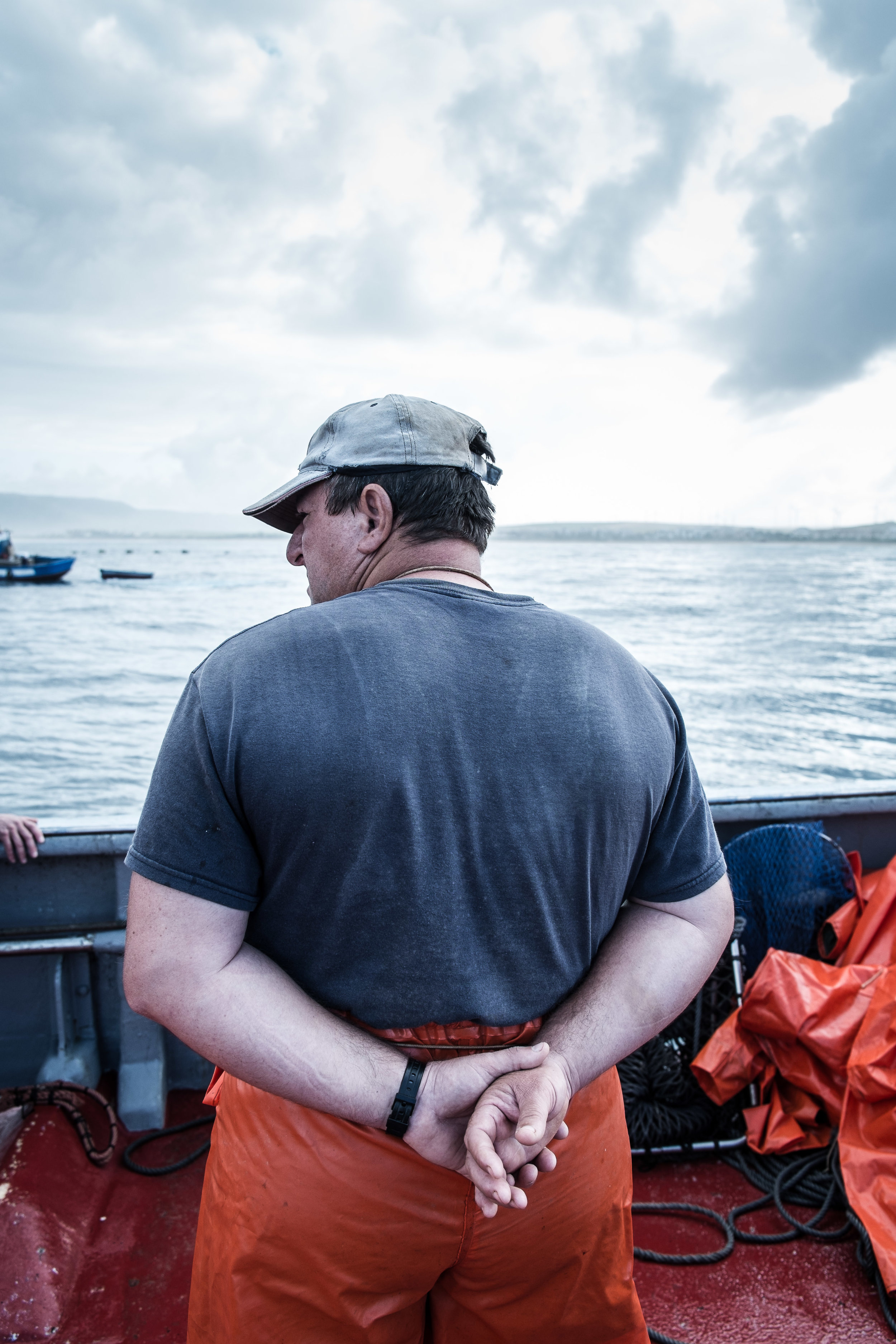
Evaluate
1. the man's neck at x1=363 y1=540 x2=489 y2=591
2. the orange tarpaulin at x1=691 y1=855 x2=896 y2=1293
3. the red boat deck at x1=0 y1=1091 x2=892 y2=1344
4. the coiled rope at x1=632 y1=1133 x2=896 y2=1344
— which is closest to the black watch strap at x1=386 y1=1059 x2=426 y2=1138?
the man's neck at x1=363 y1=540 x2=489 y2=591

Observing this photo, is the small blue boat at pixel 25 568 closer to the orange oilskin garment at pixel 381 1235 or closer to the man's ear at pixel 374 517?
the man's ear at pixel 374 517

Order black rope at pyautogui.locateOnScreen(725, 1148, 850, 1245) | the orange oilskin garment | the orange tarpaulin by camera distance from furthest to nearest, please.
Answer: black rope at pyautogui.locateOnScreen(725, 1148, 850, 1245), the orange tarpaulin, the orange oilskin garment

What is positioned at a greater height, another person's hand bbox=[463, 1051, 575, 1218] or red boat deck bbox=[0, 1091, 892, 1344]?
another person's hand bbox=[463, 1051, 575, 1218]

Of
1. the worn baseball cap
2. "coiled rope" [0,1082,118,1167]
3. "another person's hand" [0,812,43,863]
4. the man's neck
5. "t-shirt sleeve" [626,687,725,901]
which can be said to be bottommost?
"coiled rope" [0,1082,118,1167]

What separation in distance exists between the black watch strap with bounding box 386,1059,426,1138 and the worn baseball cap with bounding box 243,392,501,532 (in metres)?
0.86

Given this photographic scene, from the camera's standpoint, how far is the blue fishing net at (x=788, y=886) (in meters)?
3.04

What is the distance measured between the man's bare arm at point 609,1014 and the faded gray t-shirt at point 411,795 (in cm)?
8

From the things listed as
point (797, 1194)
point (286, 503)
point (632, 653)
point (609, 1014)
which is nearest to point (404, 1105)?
point (609, 1014)

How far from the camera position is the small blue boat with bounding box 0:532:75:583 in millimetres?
46906

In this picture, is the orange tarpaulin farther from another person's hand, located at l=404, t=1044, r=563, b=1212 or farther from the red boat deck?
another person's hand, located at l=404, t=1044, r=563, b=1212

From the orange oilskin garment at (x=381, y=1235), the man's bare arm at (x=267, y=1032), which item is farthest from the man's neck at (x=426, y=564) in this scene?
the orange oilskin garment at (x=381, y=1235)

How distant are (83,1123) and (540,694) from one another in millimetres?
2366

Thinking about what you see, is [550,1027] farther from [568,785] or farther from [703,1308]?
[703,1308]

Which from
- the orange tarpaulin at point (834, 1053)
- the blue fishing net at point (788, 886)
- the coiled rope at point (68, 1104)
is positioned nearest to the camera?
the orange tarpaulin at point (834, 1053)
